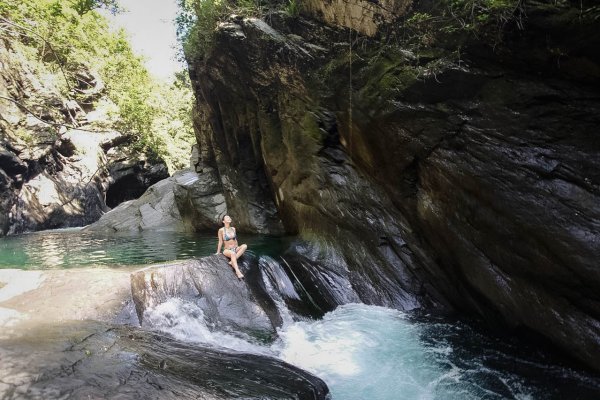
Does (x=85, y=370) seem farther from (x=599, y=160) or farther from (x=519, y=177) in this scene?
(x=599, y=160)

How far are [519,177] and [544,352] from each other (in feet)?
8.87

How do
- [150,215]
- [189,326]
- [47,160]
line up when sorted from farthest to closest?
[47,160] < [150,215] < [189,326]

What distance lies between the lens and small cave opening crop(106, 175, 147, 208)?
87.6 feet

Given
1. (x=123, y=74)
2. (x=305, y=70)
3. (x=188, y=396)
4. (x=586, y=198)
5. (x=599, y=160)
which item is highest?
(x=123, y=74)

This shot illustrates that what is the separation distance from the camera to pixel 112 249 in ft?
42.5

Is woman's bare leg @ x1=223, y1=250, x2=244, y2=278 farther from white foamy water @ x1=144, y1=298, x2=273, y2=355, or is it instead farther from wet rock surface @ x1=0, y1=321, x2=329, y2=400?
wet rock surface @ x1=0, y1=321, x2=329, y2=400

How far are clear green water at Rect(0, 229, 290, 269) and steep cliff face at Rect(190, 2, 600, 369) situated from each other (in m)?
2.59

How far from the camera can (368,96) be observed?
24.7ft

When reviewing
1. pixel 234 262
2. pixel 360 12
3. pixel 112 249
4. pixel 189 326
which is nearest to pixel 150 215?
pixel 112 249

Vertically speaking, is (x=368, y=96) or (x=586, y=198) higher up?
(x=368, y=96)

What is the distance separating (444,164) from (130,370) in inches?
214

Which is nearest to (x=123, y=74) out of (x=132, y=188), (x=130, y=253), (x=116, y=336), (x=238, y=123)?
(x=132, y=188)

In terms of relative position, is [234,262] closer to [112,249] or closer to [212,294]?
[212,294]

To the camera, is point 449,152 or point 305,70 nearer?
point 449,152
